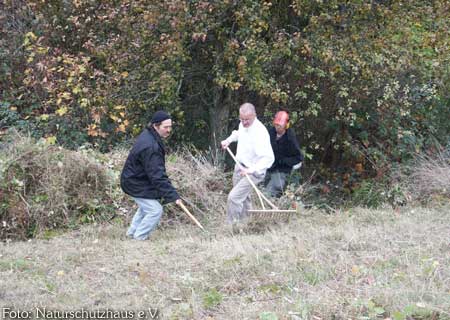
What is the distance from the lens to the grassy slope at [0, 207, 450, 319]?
5.48 metres

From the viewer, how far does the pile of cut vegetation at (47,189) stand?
8.95m

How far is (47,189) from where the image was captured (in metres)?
9.16

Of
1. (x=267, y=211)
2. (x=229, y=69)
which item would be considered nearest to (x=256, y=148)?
(x=267, y=211)

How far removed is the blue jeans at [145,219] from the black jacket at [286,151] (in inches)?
106

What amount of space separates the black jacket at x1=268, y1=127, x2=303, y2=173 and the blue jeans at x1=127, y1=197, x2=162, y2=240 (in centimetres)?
268

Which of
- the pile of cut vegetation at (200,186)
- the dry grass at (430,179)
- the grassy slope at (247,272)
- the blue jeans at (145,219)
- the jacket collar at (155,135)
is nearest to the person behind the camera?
the grassy slope at (247,272)

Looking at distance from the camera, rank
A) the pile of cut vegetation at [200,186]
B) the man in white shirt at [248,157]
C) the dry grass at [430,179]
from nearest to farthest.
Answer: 1. the man in white shirt at [248,157]
2. the pile of cut vegetation at [200,186]
3. the dry grass at [430,179]

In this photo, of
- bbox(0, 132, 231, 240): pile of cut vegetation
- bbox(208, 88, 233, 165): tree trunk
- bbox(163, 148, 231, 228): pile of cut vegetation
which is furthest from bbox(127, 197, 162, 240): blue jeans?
bbox(208, 88, 233, 165): tree trunk

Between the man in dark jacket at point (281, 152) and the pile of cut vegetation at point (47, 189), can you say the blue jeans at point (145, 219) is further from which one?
the man in dark jacket at point (281, 152)

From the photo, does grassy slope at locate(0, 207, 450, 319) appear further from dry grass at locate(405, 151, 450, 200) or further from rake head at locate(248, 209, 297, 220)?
dry grass at locate(405, 151, 450, 200)

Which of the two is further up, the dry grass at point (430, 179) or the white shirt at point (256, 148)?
the white shirt at point (256, 148)

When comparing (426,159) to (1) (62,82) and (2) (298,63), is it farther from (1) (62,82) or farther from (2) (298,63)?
(1) (62,82)

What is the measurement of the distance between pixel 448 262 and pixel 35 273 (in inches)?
163

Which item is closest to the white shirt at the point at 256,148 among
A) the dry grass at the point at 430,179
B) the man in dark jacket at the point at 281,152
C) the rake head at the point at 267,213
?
the rake head at the point at 267,213
